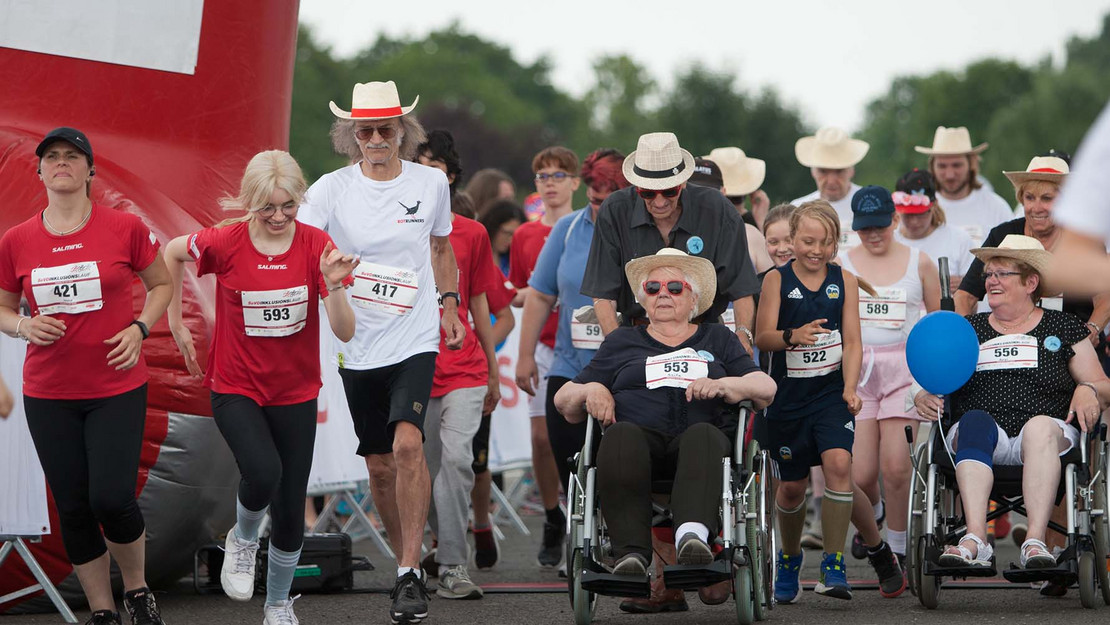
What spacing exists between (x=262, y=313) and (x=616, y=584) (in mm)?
1586

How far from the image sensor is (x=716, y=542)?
19.4 ft

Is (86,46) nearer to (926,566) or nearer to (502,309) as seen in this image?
(502,309)

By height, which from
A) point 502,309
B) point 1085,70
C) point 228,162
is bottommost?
point 502,309

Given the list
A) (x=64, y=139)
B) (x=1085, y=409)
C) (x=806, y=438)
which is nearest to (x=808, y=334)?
(x=806, y=438)

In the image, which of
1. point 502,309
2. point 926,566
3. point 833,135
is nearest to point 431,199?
point 502,309

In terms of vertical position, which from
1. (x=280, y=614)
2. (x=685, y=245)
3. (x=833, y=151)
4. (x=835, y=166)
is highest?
(x=833, y=151)

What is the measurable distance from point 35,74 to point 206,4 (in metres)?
0.95

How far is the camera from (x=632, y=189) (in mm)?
7207

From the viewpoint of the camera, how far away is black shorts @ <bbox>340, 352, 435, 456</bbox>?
6695 mm

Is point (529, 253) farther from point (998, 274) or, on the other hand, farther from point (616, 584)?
point (616, 584)

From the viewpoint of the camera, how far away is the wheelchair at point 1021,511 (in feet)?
20.9

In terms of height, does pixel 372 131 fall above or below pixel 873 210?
above

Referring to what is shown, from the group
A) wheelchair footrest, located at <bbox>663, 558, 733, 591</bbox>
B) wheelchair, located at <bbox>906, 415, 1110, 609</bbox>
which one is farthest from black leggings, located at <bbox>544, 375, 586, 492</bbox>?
wheelchair footrest, located at <bbox>663, 558, 733, 591</bbox>

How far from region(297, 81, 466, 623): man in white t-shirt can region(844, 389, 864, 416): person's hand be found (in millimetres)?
1749
